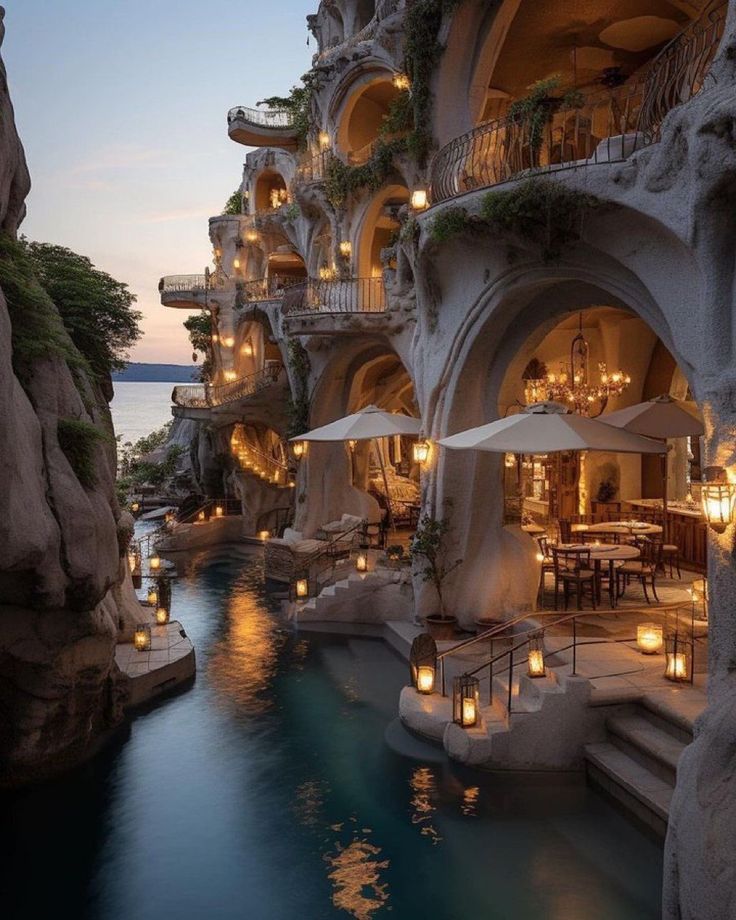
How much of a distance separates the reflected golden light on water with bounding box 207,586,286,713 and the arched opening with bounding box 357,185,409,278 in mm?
10125

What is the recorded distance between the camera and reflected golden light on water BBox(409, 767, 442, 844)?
8.12 metres

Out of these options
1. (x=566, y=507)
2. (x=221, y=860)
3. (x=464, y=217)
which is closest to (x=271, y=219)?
(x=566, y=507)

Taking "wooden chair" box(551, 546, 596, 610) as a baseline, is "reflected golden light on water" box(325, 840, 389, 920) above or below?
below

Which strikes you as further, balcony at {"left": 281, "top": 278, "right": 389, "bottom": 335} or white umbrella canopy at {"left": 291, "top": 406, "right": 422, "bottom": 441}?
balcony at {"left": 281, "top": 278, "right": 389, "bottom": 335}

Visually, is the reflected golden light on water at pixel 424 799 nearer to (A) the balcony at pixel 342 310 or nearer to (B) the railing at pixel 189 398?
(A) the balcony at pixel 342 310

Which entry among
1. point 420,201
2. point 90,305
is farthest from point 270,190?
point 90,305

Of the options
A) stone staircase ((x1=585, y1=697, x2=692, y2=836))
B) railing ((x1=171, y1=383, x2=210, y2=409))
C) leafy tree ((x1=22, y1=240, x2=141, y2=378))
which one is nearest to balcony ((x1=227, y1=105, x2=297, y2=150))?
railing ((x1=171, y1=383, x2=210, y2=409))

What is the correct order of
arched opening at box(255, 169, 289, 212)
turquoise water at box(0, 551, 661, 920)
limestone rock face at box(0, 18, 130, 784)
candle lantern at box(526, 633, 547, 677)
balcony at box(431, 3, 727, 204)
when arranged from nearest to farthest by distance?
turquoise water at box(0, 551, 661, 920) < limestone rock face at box(0, 18, 130, 784) < balcony at box(431, 3, 727, 204) < candle lantern at box(526, 633, 547, 677) < arched opening at box(255, 169, 289, 212)

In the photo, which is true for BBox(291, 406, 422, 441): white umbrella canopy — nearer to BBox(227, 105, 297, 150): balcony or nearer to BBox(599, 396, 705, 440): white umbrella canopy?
BBox(599, 396, 705, 440): white umbrella canopy

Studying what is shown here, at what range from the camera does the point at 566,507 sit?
57.5 ft

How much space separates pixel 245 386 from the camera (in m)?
28.1

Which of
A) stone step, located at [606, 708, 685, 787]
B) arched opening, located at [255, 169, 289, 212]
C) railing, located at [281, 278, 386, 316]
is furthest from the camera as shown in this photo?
arched opening, located at [255, 169, 289, 212]

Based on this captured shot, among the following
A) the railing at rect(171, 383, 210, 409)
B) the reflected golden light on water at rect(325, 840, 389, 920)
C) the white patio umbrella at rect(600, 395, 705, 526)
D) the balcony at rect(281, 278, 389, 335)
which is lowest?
the reflected golden light on water at rect(325, 840, 389, 920)

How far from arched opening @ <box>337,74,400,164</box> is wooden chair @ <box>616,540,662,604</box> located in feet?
44.4
